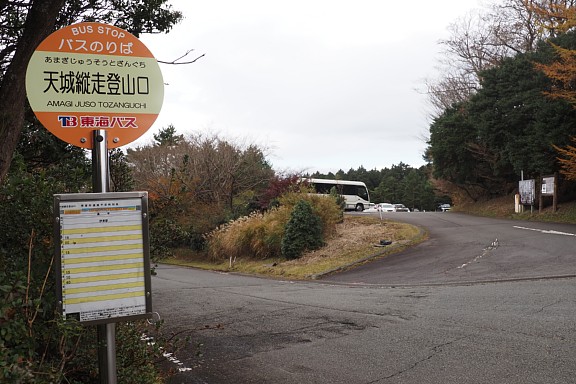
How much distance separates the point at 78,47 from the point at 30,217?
128 centimetres

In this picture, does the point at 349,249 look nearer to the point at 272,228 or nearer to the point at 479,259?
the point at 272,228

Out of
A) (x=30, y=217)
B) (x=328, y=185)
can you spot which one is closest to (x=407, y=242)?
(x=30, y=217)

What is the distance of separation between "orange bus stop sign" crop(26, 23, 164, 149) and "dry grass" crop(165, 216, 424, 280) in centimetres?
1382

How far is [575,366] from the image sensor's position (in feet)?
15.6

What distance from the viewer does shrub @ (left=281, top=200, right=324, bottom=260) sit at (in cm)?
1998

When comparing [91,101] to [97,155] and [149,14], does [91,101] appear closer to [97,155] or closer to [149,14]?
[97,155]

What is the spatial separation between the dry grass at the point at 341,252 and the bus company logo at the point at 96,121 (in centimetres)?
1383

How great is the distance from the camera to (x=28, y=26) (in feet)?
15.0

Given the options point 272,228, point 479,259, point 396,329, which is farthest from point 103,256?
point 272,228

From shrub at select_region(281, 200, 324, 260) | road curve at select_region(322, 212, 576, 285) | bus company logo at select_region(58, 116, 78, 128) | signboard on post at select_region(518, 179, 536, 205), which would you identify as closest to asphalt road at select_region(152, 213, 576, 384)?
road curve at select_region(322, 212, 576, 285)

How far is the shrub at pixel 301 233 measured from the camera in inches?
787

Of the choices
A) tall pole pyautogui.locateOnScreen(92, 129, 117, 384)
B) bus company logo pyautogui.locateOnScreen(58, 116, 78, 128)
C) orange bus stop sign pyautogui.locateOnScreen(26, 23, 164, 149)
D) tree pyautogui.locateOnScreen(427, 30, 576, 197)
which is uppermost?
tree pyautogui.locateOnScreen(427, 30, 576, 197)

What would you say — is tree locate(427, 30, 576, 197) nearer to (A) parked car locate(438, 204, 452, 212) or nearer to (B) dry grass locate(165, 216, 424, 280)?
(B) dry grass locate(165, 216, 424, 280)

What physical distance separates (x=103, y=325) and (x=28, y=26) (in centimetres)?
315
